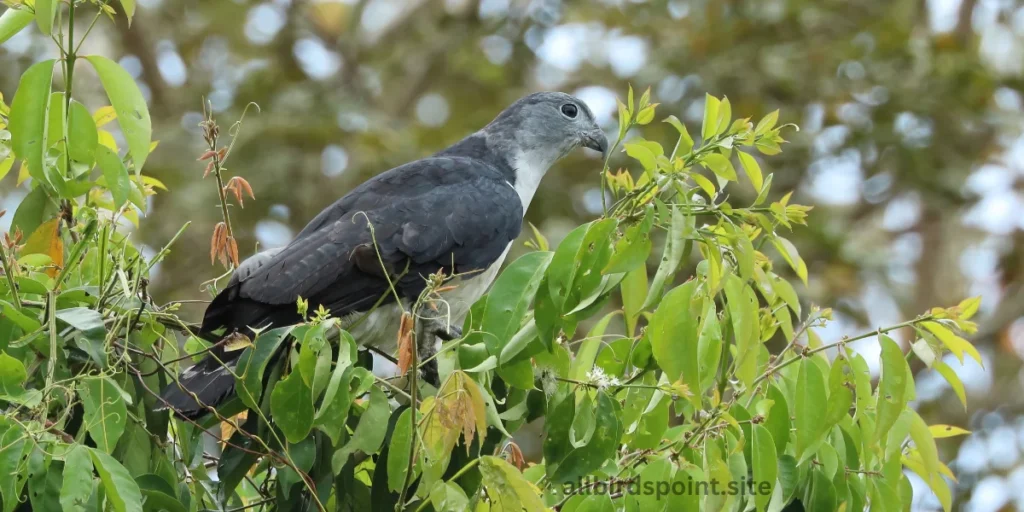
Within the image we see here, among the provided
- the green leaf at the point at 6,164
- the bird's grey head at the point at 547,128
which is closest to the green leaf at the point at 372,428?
the green leaf at the point at 6,164

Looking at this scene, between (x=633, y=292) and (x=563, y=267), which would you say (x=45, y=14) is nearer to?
(x=563, y=267)

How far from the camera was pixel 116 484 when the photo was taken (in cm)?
201

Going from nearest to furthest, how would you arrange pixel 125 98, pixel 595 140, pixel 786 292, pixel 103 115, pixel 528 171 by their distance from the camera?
1. pixel 125 98
2. pixel 786 292
3. pixel 103 115
4. pixel 528 171
5. pixel 595 140

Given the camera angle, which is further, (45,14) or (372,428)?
(372,428)

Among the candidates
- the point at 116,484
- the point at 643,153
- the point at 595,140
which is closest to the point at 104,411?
the point at 116,484

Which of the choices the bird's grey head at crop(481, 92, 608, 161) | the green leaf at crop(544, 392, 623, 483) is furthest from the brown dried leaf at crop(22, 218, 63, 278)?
the bird's grey head at crop(481, 92, 608, 161)

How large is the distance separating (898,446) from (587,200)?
5.43m

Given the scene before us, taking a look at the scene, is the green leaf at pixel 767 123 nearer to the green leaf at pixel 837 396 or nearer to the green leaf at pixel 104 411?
the green leaf at pixel 837 396

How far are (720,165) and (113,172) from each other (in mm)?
1209

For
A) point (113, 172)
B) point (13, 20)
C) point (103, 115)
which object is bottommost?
point (103, 115)

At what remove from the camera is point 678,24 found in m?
8.90

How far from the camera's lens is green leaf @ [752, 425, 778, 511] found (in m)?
2.23

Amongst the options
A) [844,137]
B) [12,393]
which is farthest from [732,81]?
[12,393]

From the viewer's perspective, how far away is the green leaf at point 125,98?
7.28 ft
